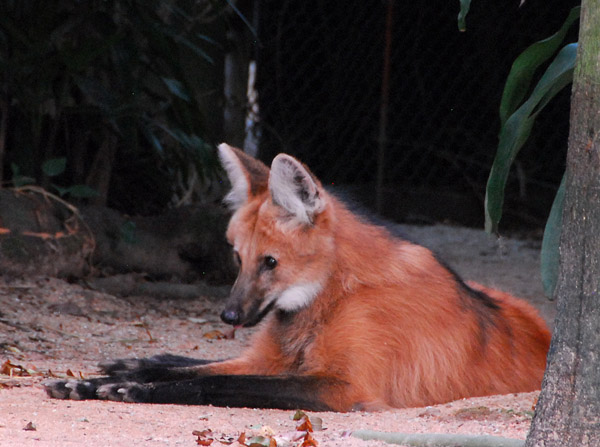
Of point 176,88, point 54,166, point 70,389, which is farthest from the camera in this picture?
point 176,88

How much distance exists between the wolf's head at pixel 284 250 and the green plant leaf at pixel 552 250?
803 millimetres

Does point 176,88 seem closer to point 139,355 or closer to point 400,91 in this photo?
point 139,355

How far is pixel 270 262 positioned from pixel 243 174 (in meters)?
0.39

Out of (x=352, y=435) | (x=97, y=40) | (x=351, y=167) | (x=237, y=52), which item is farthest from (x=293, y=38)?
(x=352, y=435)

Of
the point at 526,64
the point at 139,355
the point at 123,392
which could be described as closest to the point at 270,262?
the point at 123,392

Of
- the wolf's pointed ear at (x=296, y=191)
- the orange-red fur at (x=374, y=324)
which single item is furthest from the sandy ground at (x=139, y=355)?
the wolf's pointed ear at (x=296, y=191)

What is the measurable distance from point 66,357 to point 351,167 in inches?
117

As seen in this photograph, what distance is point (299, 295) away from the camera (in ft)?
8.40

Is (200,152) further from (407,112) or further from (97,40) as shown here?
(407,112)

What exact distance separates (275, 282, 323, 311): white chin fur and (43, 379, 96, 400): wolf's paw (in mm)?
642

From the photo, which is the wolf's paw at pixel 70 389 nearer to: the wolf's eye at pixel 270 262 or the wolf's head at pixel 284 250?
the wolf's head at pixel 284 250

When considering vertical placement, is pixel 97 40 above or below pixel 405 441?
above

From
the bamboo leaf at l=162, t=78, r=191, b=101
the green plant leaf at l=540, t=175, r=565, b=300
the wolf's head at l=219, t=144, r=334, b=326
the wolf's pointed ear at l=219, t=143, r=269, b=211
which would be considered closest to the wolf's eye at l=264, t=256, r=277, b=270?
the wolf's head at l=219, t=144, r=334, b=326

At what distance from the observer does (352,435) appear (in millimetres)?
1856
